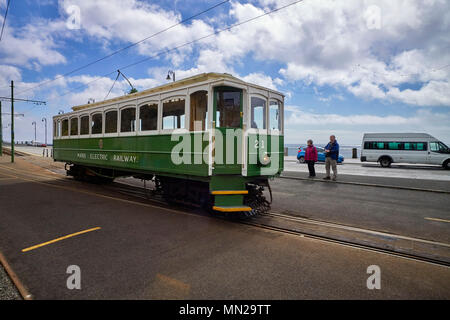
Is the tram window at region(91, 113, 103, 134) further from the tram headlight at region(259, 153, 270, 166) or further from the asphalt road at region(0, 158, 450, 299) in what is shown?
the tram headlight at region(259, 153, 270, 166)

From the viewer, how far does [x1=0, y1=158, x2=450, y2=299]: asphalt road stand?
3.06 metres

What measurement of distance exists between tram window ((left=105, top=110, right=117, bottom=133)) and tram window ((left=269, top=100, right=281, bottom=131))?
5.47m

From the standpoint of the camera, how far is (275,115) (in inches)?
285

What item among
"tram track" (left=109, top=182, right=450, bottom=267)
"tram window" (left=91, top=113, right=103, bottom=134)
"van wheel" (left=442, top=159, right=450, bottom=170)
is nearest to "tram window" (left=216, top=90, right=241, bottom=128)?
"tram track" (left=109, top=182, right=450, bottom=267)

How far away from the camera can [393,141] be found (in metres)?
19.8

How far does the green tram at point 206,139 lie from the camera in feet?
19.8

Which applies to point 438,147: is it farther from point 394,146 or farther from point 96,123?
point 96,123

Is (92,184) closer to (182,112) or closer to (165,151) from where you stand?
(165,151)

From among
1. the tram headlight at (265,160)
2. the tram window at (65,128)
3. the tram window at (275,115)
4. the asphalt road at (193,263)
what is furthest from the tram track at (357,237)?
the tram window at (65,128)

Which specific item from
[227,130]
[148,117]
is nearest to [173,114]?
Result: [148,117]

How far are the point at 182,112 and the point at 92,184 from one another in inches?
289

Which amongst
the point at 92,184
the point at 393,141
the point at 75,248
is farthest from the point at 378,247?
the point at 393,141
